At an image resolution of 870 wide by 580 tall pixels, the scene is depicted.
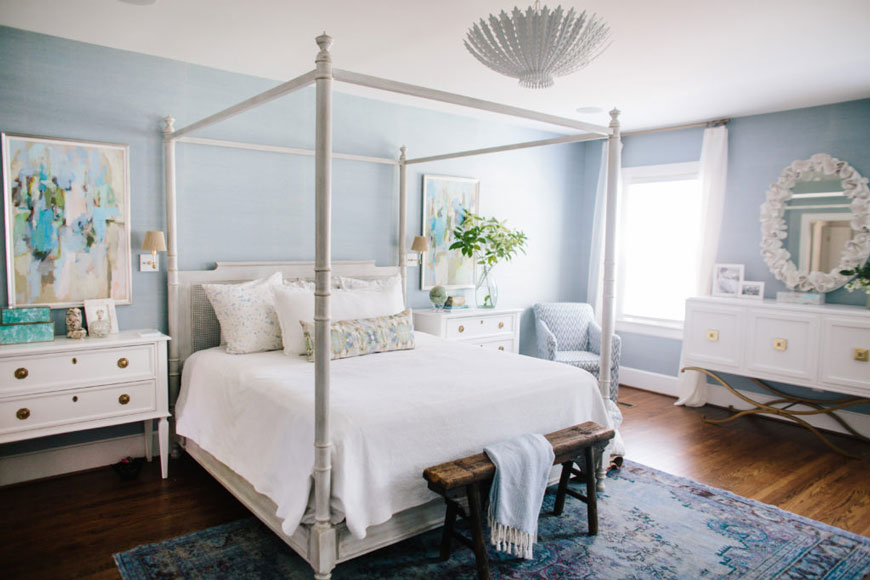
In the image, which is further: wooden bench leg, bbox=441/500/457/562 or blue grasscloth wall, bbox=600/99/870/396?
blue grasscloth wall, bbox=600/99/870/396

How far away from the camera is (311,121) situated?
4176mm

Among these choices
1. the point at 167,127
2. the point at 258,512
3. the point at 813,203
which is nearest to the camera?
the point at 258,512

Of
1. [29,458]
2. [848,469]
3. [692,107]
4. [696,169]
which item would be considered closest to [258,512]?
[29,458]

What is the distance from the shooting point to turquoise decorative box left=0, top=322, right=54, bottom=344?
9.76 ft

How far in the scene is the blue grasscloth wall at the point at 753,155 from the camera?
14.3ft

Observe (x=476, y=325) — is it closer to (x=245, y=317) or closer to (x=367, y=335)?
(x=367, y=335)

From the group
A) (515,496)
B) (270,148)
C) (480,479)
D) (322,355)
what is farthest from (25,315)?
(515,496)

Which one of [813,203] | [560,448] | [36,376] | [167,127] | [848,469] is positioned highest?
[167,127]

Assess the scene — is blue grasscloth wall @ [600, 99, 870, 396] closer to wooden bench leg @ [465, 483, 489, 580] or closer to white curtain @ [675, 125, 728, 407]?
white curtain @ [675, 125, 728, 407]

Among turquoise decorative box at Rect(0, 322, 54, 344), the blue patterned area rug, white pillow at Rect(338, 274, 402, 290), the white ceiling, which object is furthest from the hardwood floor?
the white ceiling

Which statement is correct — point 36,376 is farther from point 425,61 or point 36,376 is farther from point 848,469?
point 848,469

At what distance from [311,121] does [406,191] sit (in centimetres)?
95

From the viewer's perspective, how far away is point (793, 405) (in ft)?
15.2

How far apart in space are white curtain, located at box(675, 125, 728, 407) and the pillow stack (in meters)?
2.86
